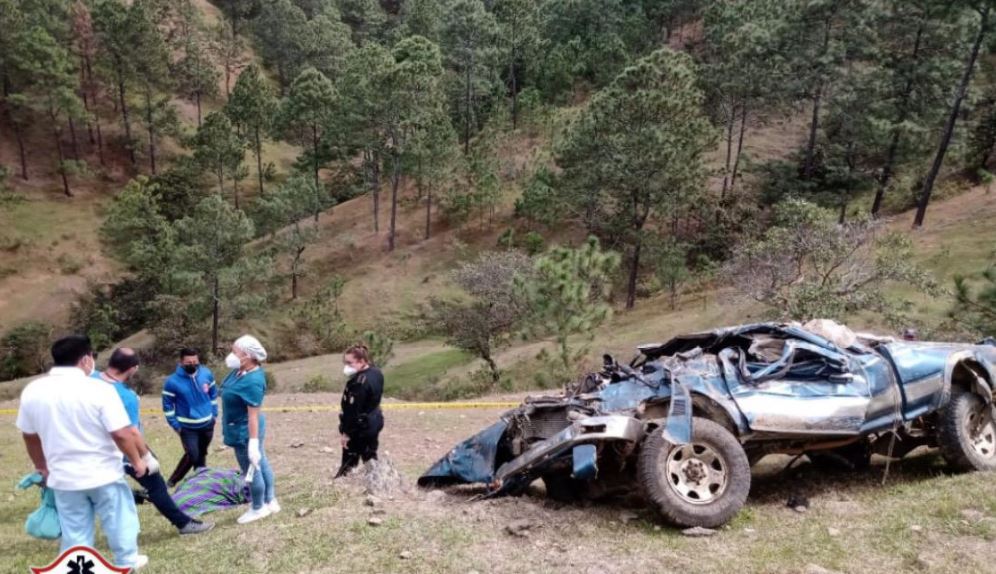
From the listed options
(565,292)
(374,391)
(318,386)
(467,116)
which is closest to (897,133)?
(565,292)

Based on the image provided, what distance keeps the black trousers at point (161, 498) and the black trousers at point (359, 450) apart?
4.85 feet

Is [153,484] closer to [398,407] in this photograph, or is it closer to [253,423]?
[253,423]

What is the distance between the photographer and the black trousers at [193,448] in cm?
689

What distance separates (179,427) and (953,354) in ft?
24.3

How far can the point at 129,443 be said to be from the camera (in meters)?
4.28

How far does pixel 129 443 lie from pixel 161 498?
4.52ft

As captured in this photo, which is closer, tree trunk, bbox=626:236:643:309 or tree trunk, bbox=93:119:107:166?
tree trunk, bbox=626:236:643:309

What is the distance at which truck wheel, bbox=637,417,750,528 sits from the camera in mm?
5164

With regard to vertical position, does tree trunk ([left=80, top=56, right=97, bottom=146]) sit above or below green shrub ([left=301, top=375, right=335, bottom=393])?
above

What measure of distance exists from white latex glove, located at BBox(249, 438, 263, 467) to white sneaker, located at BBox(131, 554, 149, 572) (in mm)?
955

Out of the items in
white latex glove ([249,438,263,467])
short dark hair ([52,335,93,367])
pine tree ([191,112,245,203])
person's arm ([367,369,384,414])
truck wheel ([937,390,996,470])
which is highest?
pine tree ([191,112,245,203])

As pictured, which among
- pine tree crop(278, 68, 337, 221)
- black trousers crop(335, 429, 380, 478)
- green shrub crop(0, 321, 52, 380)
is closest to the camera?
black trousers crop(335, 429, 380, 478)

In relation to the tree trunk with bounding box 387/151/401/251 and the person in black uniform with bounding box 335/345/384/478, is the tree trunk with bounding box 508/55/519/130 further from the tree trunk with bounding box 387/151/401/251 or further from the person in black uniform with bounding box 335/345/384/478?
the person in black uniform with bounding box 335/345/384/478

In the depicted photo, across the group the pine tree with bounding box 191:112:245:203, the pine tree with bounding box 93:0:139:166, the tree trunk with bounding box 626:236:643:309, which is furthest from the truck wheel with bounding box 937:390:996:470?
the pine tree with bounding box 93:0:139:166
